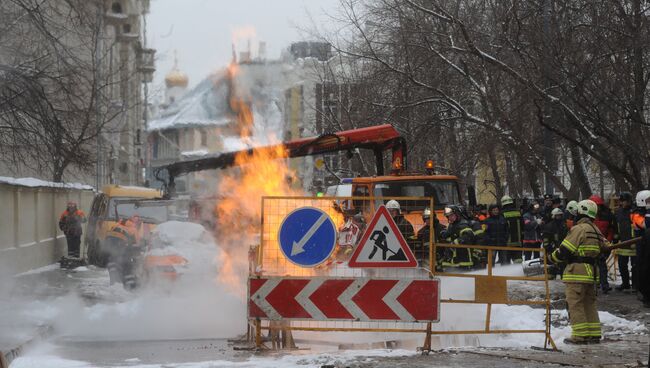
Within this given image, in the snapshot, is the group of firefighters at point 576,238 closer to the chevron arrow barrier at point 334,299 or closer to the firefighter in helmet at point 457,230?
the firefighter in helmet at point 457,230

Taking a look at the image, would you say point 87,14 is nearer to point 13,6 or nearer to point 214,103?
point 13,6

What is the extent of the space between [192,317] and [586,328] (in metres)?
6.62

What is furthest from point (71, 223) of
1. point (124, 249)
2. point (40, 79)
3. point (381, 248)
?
point (381, 248)

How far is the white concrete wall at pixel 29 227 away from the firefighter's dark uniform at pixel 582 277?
48.9ft

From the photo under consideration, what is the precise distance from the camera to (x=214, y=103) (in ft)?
76.6

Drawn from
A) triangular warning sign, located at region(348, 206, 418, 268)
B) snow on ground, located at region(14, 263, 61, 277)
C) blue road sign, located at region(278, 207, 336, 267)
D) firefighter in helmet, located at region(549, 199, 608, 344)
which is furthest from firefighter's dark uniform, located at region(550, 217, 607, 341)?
snow on ground, located at region(14, 263, 61, 277)

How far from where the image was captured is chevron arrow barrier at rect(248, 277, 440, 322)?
11.3 m

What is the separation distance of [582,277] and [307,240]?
336cm

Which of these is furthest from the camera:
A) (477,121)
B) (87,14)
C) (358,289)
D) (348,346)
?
(477,121)

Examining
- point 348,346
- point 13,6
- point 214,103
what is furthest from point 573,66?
point 13,6

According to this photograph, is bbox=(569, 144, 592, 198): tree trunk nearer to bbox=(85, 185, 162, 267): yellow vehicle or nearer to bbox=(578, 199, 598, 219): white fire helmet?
bbox=(85, 185, 162, 267): yellow vehicle

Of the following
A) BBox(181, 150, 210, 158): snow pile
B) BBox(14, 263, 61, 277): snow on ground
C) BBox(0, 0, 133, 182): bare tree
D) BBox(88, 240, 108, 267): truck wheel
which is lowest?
BBox(14, 263, 61, 277): snow on ground

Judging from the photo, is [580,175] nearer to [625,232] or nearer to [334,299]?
[625,232]

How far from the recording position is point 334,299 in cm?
1134
